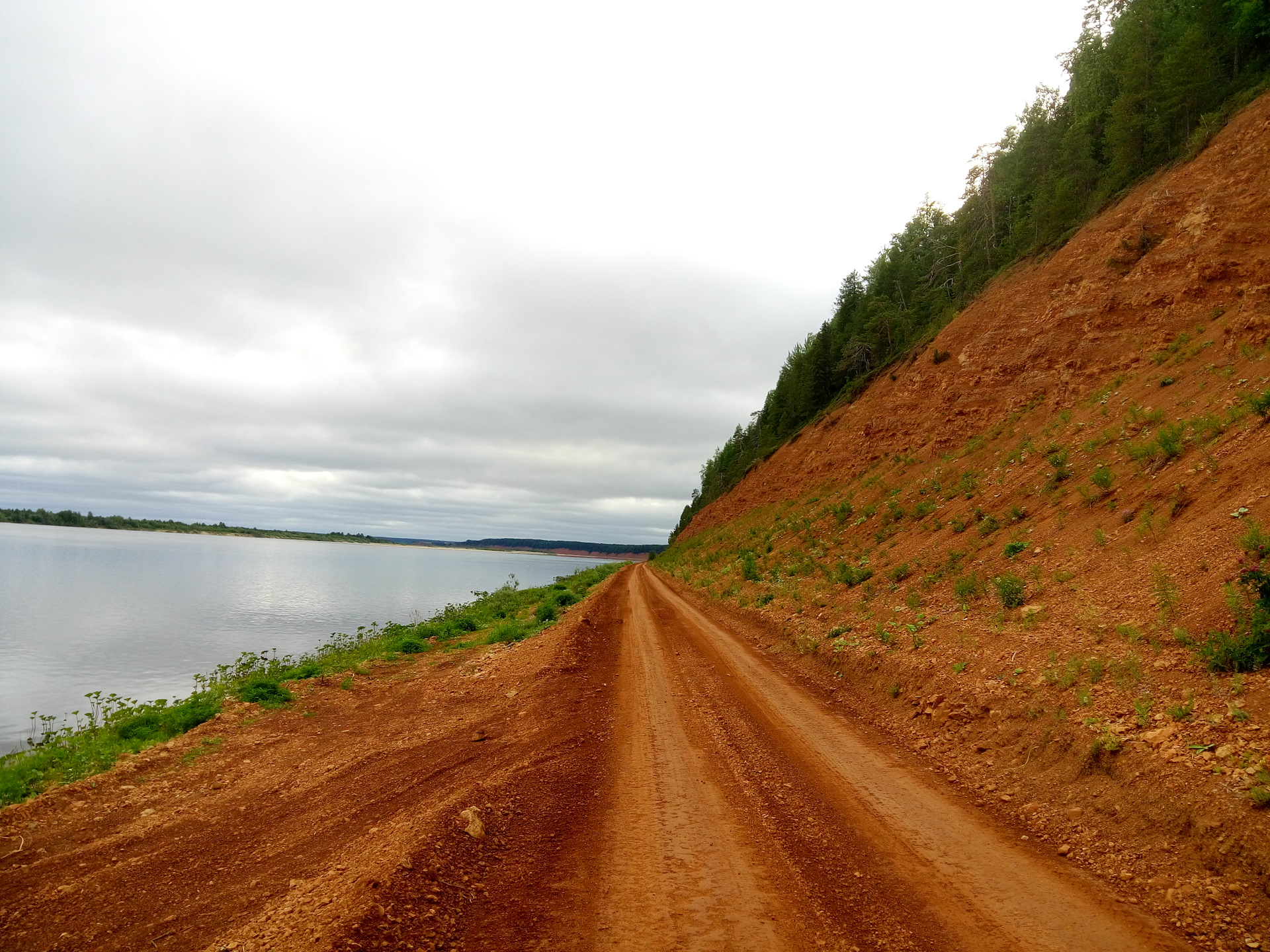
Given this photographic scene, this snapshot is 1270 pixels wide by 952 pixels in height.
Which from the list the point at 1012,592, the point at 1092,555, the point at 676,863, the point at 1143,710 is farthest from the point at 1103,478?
the point at 676,863

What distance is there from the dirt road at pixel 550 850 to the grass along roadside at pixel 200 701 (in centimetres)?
142

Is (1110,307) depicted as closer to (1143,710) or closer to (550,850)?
(1143,710)

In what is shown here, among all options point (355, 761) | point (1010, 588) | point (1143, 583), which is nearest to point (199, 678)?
point (355, 761)

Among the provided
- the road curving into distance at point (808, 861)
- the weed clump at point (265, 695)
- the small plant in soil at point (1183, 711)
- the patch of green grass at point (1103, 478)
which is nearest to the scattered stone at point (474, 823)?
the road curving into distance at point (808, 861)

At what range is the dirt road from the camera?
424 cm

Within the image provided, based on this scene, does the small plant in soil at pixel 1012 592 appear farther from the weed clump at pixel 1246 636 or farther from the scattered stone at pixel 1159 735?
the scattered stone at pixel 1159 735

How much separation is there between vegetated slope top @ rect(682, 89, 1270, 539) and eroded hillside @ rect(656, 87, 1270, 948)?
0.11m

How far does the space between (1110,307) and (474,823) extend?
97.0ft

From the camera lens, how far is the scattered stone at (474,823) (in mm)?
5484

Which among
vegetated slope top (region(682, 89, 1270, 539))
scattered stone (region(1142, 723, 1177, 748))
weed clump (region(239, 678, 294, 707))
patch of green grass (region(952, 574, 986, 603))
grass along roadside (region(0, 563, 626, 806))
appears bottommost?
grass along roadside (region(0, 563, 626, 806))

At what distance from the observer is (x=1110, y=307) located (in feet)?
78.6

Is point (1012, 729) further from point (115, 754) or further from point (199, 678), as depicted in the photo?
point (199, 678)

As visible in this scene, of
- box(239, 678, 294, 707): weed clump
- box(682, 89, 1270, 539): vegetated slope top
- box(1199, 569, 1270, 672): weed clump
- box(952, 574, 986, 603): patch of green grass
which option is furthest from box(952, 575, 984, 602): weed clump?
box(239, 678, 294, 707): weed clump

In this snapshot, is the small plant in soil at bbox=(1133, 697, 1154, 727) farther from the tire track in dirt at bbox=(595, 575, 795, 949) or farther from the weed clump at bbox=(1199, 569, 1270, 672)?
the tire track in dirt at bbox=(595, 575, 795, 949)
